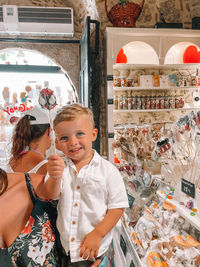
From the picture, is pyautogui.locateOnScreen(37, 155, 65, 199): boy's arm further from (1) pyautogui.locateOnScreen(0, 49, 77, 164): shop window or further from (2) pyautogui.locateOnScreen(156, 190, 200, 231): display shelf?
(1) pyautogui.locateOnScreen(0, 49, 77, 164): shop window

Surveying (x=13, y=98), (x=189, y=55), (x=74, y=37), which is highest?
(x=74, y=37)

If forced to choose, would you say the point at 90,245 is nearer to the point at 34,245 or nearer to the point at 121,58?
the point at 34,245

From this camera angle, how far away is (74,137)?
84cm

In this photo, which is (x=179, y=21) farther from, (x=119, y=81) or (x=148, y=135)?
(x=148, y=135)

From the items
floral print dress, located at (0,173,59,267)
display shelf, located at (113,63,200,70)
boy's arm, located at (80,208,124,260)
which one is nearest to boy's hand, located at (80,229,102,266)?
boy's arm, located at (80,208,124,260)

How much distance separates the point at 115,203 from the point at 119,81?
8.62 ft

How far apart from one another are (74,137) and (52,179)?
21cm

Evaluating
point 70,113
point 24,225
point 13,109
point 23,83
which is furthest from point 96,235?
point 23,83

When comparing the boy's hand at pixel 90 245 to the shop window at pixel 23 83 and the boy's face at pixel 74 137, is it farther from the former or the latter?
the shop window at pixel 23 83

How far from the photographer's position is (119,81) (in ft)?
10.5

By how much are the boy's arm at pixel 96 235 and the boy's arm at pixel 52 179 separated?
225 mm

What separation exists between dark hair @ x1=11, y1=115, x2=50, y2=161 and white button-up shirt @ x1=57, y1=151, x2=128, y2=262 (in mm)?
401

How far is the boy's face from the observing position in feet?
2.76

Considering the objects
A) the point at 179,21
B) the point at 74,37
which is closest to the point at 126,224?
the point at 74,37
